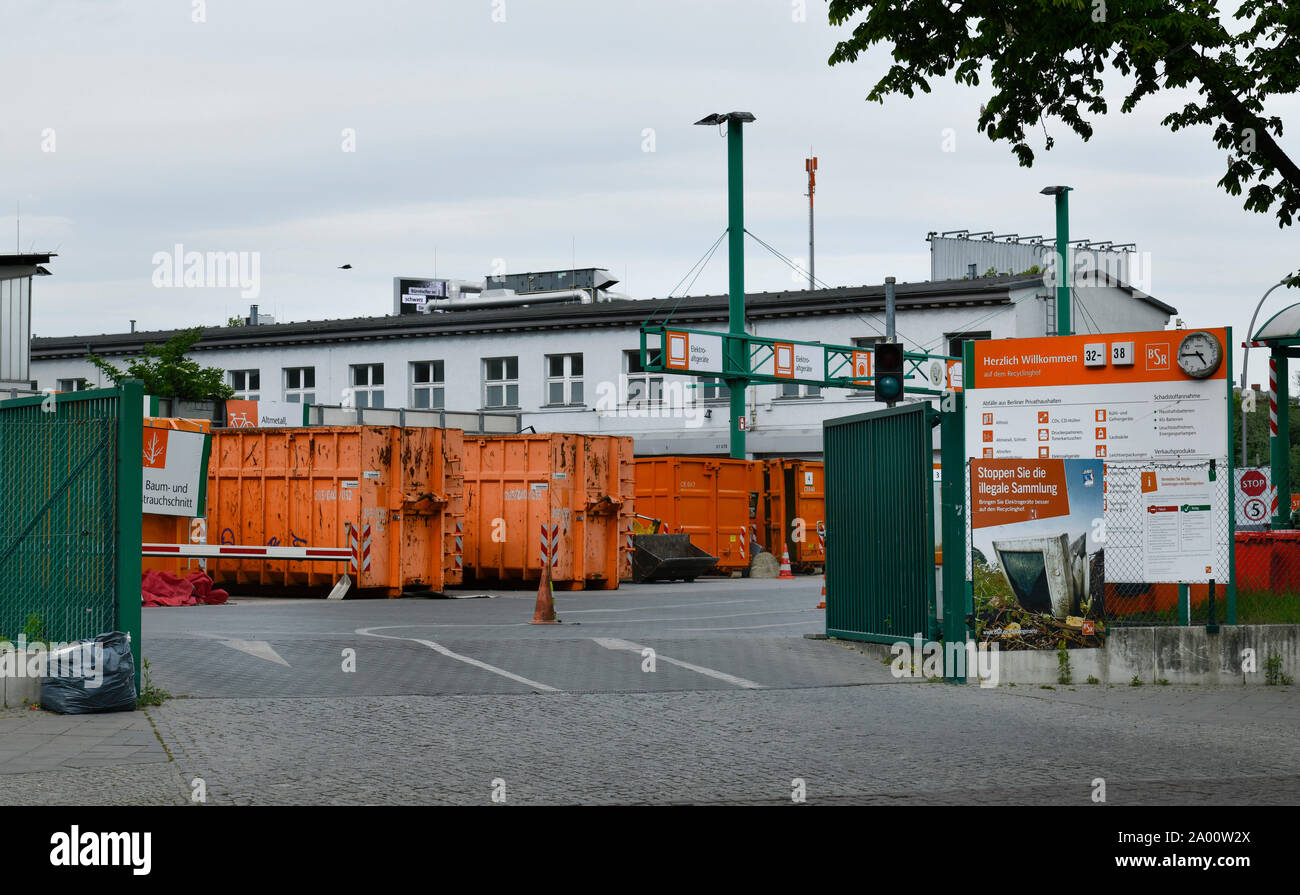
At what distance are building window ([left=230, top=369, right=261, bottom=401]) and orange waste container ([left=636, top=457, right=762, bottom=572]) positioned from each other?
25954mm

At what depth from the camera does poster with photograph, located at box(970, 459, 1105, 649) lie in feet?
44.1

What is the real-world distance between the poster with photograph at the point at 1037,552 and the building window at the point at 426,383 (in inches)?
1597

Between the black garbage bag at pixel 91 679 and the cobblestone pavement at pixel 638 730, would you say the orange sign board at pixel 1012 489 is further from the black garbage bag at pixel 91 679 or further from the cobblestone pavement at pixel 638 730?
the black garbage bag at pixel 91 679

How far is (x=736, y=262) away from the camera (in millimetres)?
41250

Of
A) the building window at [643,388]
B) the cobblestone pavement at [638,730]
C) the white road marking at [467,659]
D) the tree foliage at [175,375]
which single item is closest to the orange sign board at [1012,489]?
the cobblestone pavement at [638,730]

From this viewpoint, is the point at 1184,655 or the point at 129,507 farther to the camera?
the point at 1184,655

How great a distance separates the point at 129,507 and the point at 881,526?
6895mm

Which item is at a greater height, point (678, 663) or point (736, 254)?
point (736, 254)

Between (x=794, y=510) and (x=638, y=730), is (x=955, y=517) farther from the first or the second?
(x=794, y=510)

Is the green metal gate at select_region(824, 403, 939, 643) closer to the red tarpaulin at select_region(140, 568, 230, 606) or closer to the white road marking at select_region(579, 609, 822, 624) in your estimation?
the white road marking at select_region(579, 609, 822, 624)

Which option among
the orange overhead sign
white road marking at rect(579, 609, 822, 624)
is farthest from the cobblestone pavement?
the orange overhead sign

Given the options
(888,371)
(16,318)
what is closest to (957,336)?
(16,318)

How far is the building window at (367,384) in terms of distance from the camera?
53344 mm
